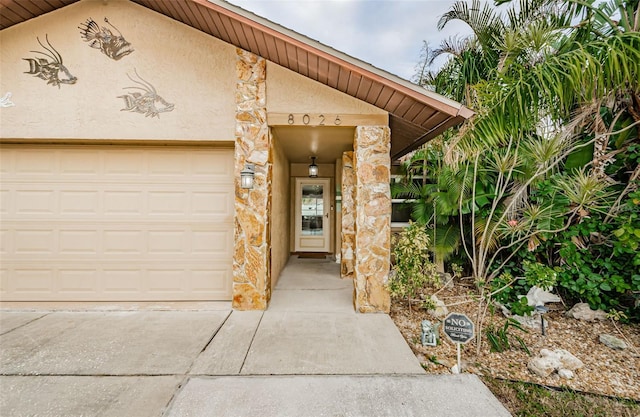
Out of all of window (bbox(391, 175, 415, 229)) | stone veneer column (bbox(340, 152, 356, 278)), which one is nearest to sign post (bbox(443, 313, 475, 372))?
stone veneer column (bbox(340, 152, 356, 278))

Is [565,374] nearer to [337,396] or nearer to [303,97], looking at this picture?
[337,396]

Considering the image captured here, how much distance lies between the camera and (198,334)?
122 inches

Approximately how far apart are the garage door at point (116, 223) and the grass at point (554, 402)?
11.4 feet

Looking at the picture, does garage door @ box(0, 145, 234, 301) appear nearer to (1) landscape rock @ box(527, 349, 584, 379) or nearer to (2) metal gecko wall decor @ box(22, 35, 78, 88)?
(2) metal gecko wall decor @ box(22, 35, 78, 88)

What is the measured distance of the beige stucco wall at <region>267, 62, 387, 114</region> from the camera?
12.0 feet

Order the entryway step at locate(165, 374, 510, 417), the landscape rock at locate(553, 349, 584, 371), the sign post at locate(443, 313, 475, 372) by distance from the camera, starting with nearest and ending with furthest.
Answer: the entryway step at locate(165, 374, 510, 417), the sign post at locate(443, 313, 475, 372), the landscape rock at locate(553, 349, 584, 371)

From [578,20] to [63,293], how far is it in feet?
27.7

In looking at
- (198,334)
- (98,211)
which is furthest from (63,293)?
(198,334)

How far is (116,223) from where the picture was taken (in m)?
3.92

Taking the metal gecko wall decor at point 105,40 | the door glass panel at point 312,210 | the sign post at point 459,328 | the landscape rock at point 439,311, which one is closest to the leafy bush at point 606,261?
the landscape rock at point 439,311

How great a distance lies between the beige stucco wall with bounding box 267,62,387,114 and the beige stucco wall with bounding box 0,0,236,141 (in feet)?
1.89

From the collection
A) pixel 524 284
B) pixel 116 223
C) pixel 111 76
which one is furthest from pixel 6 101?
pixel 524 284

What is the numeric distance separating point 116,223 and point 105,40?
256 centimetres

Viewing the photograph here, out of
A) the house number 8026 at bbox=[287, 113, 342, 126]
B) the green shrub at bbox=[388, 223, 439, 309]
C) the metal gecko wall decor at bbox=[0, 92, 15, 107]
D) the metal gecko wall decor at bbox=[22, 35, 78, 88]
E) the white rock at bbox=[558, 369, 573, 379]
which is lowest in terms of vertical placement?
the white rock at bbox=[558, 369, 573, 379]
